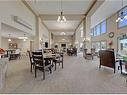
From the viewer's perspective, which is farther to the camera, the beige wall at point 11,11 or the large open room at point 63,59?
the beige wall at point 11,11

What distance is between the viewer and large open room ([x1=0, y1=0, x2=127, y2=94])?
3605 mm

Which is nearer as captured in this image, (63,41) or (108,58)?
(108,58)

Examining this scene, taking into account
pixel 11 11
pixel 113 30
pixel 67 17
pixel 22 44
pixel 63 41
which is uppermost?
pixel 67 17

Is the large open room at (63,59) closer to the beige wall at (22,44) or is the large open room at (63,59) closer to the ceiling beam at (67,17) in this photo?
the ceiling beam at (67,17)

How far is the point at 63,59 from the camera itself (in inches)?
449

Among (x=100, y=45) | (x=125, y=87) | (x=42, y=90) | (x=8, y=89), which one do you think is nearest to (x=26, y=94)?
(x=42, y=90)

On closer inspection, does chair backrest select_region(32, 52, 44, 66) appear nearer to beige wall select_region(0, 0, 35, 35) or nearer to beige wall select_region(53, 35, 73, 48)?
beige wall select_region(0, 0, 35, 35)

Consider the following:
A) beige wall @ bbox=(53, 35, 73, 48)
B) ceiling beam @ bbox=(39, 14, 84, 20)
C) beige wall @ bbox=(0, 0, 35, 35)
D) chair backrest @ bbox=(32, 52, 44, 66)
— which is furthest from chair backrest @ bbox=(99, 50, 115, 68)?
beige wall @ bbox=(53, 35, 73, 48)

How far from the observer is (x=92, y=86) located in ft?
11.9

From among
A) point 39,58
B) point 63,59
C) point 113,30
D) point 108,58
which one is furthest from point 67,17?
point 39,58

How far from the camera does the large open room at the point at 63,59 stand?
3605mm

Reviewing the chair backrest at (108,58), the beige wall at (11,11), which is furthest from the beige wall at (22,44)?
the chair backrest at (108,58)

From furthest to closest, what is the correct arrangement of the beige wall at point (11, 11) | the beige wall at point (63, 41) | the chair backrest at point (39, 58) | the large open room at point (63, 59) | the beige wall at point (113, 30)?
the beige wall at point (63, 41)
the beige wall at point (113, 30)
the beige wall at point (11, 11)
the chair backrest at point (39, 58)
the large open room at point (63, 59)

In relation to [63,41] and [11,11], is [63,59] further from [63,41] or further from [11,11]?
[63,41]
